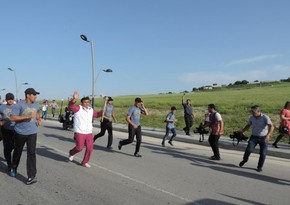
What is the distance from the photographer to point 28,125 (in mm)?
7062

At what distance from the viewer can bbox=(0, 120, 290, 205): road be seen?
6.13 m

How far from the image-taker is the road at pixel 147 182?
6.13 metres

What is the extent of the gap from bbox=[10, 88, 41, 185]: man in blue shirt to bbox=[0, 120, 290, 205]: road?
0.40 m

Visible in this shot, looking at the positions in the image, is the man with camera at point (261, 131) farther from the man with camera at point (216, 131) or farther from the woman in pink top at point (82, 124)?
the woman in pink top at point (82, 124)

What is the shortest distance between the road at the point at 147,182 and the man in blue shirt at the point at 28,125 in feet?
1.32

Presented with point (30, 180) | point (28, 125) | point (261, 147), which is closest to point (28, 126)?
point (28, 125)

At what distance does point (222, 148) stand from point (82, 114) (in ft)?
23.3

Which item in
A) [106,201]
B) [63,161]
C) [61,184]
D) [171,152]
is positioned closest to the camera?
[106,201]

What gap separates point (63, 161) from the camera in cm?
962

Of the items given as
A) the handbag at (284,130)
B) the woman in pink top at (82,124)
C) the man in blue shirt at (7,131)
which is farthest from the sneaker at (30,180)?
the handbag at (284,130)

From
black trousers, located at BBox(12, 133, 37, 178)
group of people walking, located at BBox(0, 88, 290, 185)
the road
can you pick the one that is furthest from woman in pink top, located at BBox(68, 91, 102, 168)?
black trousers, located at BBox(12, 133, 37, 178)

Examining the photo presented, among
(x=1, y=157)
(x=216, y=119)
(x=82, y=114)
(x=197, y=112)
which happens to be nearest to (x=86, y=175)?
(x=82, y=114)

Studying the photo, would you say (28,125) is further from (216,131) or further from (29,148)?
(216,131)

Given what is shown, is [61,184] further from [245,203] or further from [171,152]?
[171,152]
